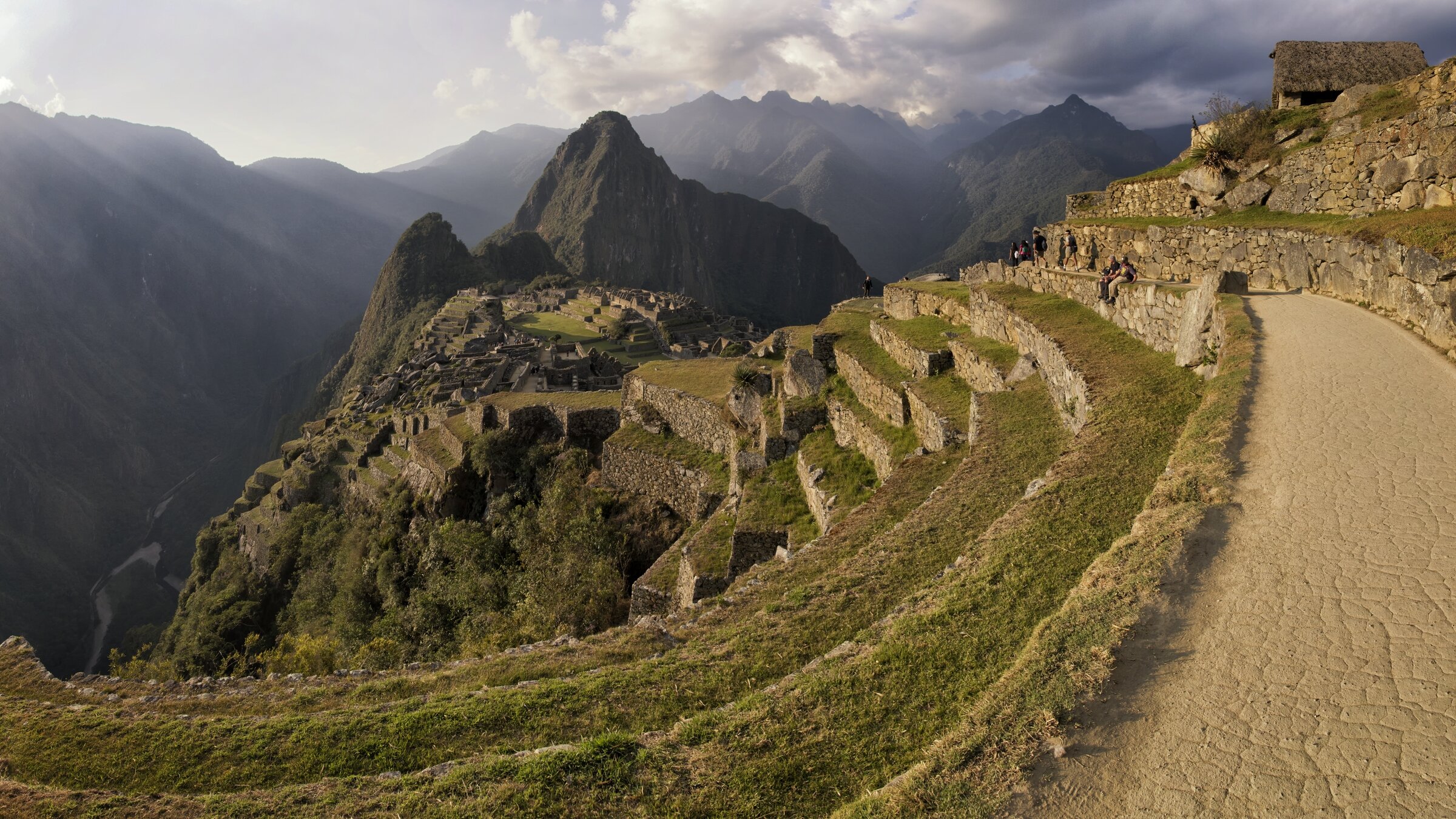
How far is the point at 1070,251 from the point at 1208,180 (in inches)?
124

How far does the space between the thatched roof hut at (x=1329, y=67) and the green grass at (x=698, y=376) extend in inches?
588

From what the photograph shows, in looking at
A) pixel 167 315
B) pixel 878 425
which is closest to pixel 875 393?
pixel 878 425

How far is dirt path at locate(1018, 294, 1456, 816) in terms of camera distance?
9.03ft

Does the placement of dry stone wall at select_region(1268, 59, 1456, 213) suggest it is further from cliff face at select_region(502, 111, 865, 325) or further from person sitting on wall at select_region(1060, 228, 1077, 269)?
cliff face at select_region(502, 111, 865, 325)

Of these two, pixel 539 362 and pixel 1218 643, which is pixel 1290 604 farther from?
pixel 539 362

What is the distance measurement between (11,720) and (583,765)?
5614 millimetres

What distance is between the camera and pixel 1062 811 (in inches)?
111

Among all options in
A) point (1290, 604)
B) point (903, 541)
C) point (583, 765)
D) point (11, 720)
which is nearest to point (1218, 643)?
point (1290, 604)

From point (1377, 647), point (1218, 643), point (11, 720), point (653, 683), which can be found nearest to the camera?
point (1377, 647)

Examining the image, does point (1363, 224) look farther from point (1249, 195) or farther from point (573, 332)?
point (573, 332)

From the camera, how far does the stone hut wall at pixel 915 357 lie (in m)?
12.7

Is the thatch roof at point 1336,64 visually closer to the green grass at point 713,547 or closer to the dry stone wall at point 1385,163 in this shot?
the dry stone wall at point 1385,163

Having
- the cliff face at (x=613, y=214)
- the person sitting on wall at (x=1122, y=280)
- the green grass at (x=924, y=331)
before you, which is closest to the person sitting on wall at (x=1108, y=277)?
the person sitting on wall at (x=1122, y=280)

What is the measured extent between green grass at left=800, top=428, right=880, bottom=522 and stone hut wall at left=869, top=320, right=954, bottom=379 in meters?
2.00
